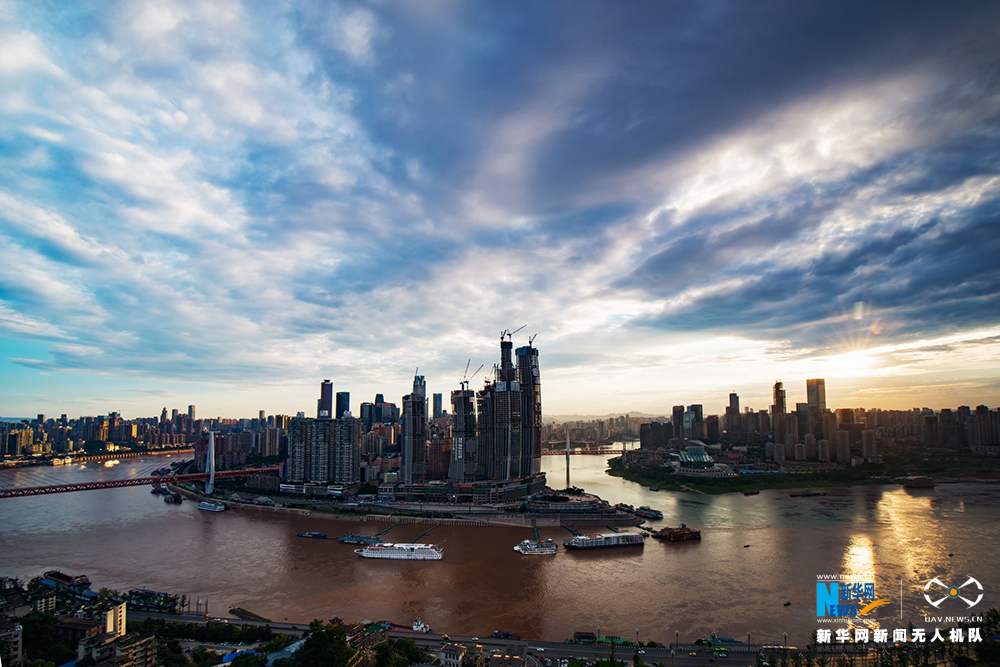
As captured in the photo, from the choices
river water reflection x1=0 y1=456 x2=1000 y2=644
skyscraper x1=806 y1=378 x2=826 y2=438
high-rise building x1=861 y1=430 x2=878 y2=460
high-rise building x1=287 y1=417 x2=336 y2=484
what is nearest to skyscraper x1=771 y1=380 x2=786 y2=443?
skyscraper x1=806 y1=378 x2=826 y2=438

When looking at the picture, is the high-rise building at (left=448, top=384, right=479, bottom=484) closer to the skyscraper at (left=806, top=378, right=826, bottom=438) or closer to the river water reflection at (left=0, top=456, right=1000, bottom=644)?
the river water reflection at (left=0, top=456, right=1000, bottom=644)

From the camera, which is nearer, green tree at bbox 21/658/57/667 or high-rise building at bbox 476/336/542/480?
green tree at bbox 21/658/57/667

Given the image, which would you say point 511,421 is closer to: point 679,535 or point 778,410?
point 679,535

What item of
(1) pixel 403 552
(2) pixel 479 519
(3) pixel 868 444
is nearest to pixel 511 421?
(2) pixel 479 519

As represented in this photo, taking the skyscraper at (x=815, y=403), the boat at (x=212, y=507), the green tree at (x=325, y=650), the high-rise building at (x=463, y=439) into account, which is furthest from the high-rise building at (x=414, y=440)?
the skyscraper at (x=815, y=403)

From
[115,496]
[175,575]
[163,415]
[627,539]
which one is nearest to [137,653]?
[175,575]

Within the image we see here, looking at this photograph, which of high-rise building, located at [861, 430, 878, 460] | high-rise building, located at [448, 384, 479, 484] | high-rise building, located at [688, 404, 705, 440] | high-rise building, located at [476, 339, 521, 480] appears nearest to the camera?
high-rise building, located at [476, 339, 521, 480]

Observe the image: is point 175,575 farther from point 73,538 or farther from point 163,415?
point 163,415

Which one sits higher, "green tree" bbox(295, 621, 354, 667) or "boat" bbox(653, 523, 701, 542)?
"green tree" bbox(295, 621, 354, 667)

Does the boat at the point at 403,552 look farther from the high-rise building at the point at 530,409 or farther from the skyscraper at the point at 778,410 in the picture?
the skyscraper at the point at 778,410
